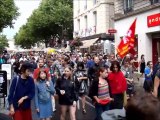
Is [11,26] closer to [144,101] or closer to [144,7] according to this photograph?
[144,7]

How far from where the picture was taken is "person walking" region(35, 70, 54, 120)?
7.88 metres

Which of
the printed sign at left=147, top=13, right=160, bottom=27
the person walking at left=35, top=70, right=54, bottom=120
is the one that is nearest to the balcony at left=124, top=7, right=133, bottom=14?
the printed sign at left=147, top=13, right=160, bottom=27

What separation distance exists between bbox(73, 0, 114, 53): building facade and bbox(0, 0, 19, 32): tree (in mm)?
7343

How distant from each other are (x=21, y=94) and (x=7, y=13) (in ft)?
122

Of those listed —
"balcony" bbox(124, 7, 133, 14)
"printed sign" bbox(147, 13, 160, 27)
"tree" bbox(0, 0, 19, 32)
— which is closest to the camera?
"printed sign" bbox(147, 13, 160, 27)

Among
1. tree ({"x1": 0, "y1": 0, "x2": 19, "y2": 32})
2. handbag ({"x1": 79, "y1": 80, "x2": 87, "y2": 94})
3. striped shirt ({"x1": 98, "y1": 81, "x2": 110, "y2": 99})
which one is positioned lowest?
handbag ({"x1": 79, "y1": 80, "x2": 87, "y2": 94})

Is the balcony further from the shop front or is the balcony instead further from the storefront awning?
the storefront awning

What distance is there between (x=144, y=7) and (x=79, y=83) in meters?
14.0

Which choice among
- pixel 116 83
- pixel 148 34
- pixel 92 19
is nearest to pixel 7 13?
pixel 92 19

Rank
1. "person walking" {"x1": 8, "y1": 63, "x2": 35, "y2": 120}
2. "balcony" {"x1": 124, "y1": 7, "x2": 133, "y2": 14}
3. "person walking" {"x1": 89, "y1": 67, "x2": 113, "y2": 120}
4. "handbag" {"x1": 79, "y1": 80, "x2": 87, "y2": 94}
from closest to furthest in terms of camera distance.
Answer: "person walking" {"x1": 8, "y1": 63, "x2": 35, "y2": 120} → "person walking" {"x1": 89, "y1": 67, "x2": 113, "y2": 120} → "handbag" {"x1": 79, "y1": 80, "x2": 87, "y2": 94} → "balcony" {"x1": 124, "y1": 7, "x2": 133, "y2": 14}

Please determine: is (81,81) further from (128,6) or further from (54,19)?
(54,19)

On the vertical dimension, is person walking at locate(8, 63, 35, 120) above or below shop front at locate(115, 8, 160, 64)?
below

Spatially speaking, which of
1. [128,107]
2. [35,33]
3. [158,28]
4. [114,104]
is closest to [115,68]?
[114,104]

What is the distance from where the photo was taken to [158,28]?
74.8ft
